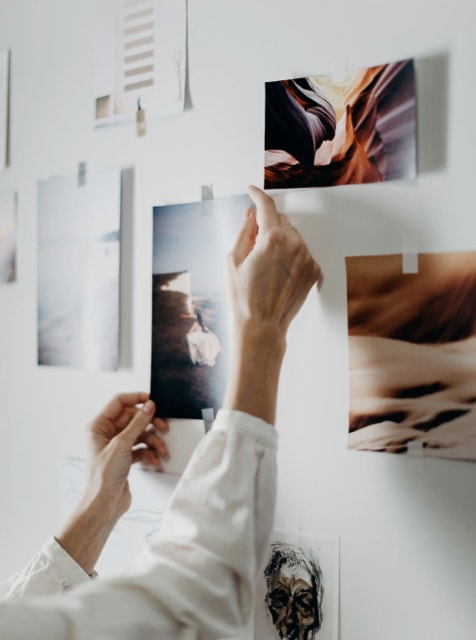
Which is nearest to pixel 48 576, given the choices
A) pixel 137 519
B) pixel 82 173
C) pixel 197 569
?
pixel 137 519

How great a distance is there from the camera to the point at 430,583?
0.76 metres

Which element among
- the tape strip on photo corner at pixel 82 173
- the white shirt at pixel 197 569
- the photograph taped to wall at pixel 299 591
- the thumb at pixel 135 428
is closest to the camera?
the white shirt at pixel 197 569

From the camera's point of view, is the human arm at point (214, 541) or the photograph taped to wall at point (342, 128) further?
the photograph taped to wall at point (342, 128)

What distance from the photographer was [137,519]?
974 millimetres

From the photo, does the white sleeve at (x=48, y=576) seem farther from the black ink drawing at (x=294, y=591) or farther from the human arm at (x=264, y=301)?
the human arm at (x=264, y=301)

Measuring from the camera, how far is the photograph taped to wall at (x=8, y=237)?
1131 mm

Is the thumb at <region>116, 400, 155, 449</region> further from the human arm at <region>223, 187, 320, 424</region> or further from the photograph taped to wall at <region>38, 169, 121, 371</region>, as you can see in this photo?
the human arm at <region>223, 187, 320, 424</region>

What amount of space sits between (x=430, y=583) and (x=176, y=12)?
790 mm

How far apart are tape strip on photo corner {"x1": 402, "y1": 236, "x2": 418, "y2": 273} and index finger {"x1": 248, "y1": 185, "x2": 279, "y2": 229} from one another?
0.15m

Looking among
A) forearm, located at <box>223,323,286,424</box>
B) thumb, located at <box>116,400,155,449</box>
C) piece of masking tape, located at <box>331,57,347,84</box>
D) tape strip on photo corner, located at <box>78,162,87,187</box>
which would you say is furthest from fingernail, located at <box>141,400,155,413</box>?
Answer: piece of masking tape, located at <box>331,57,347,84</box>

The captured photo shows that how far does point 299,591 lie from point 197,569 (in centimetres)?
26

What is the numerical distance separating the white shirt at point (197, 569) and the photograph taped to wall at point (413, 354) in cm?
16

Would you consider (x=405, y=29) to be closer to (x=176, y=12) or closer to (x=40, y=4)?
(x=176, y=12)

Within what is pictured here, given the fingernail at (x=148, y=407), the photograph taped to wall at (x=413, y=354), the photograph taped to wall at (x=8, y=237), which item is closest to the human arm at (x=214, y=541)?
the photograph taped to wall at (x=413, y=354)
